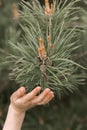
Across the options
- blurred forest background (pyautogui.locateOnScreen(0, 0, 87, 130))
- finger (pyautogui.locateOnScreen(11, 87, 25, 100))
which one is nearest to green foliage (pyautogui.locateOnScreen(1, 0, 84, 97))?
finger (pyautogui.locateOnScreen(11, 87, 25, 100))

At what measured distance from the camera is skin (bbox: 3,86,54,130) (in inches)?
18.0

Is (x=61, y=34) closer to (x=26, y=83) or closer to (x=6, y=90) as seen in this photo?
(x=26, y=83)

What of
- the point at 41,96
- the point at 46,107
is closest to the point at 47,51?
the point at 41,96

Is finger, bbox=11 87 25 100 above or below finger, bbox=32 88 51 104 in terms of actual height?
above

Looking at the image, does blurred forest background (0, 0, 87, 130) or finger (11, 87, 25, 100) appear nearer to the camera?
finger (11, 87, 25, 100)

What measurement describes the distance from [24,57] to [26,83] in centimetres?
4

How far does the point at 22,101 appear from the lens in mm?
484

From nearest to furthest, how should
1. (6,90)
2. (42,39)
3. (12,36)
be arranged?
1. (42,39)
2. (12,36)
3. (6,90)

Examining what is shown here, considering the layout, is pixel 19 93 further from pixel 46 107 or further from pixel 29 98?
pixel 46 107

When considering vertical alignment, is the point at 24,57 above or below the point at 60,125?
above

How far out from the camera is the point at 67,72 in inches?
19.9

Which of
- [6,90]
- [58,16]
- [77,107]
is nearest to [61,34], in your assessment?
[58,16]

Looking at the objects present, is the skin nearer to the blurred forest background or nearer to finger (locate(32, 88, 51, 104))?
finger (locate(32, 88, 51, 104))

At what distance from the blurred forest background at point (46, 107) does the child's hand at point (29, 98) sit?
185 mm
